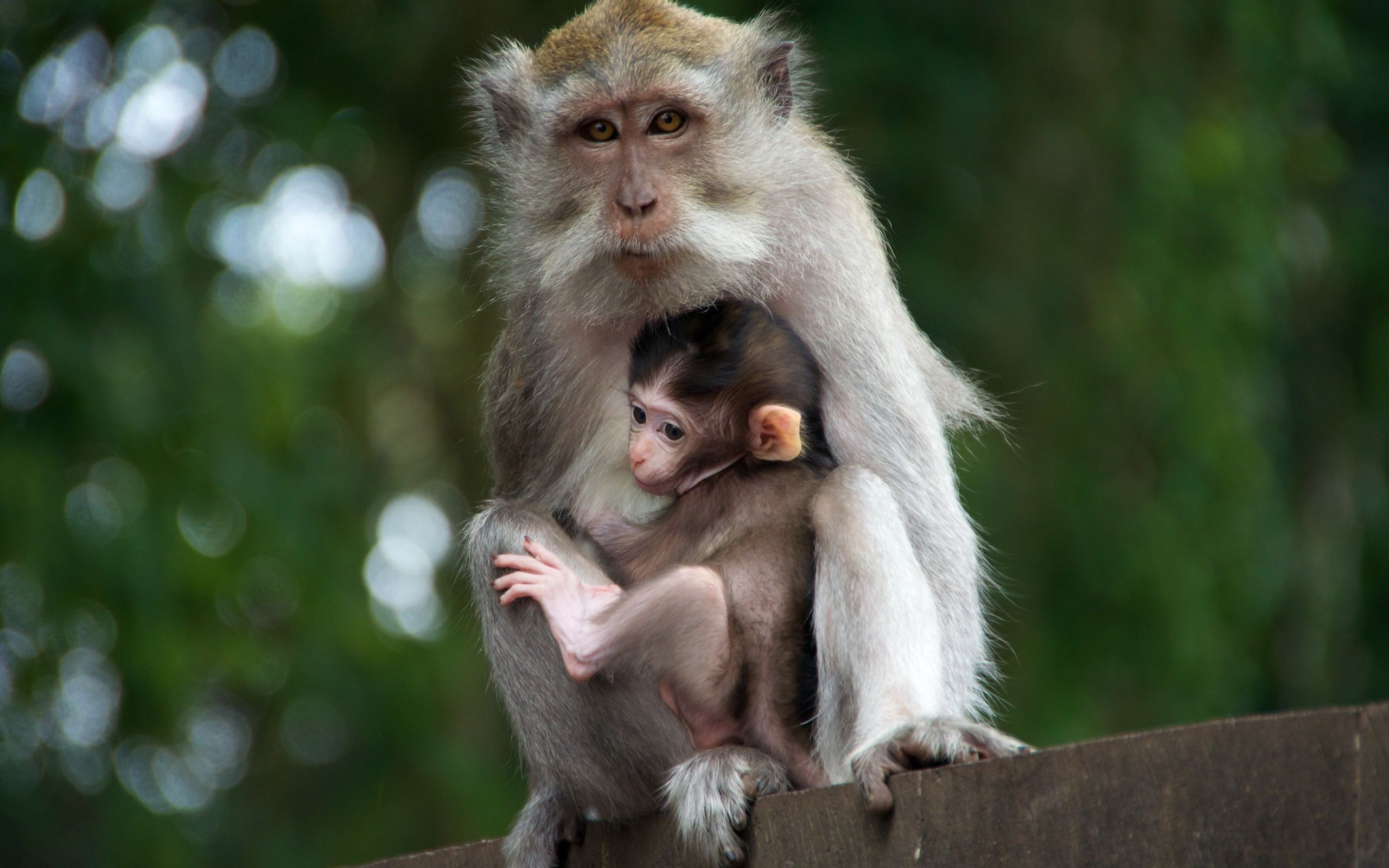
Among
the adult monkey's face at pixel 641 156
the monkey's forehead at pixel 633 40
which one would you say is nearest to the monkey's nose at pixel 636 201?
the adult monkey's face at pixel 641 156

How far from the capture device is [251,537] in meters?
10.0

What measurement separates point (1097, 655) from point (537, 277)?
21.3 feet

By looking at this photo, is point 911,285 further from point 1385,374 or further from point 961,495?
point 1385,374

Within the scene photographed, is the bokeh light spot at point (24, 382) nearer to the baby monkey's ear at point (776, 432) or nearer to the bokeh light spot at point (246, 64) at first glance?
the bokeh light spot at point (246, 64)

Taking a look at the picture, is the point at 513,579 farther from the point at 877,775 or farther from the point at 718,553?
the point at 877,775

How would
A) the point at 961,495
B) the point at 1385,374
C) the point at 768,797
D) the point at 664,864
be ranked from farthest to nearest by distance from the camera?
the point at 1385,374
the point at 961,495
the point at 664,864
the point at 768,797

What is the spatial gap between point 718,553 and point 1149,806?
1.74m

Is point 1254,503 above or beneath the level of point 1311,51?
beneath

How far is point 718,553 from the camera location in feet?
14.5

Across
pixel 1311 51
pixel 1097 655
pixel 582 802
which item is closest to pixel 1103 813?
pixel 582 802

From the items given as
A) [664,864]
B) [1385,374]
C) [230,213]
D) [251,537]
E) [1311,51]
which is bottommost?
[664,864]

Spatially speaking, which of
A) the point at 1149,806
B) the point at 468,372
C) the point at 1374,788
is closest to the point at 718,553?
the point at 1149,806

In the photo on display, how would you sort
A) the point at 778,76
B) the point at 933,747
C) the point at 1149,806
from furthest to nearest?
1. the point at 778,76
2. the point at 933,747
3. the point at 1149,806

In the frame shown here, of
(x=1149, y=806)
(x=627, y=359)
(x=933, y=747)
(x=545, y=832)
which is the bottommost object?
(x=545, y=832)
